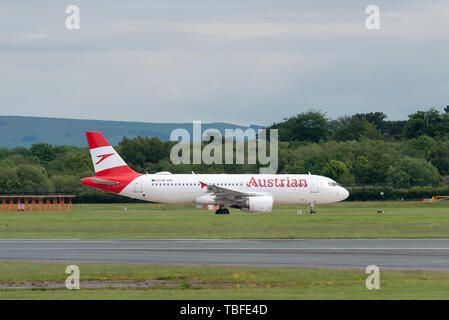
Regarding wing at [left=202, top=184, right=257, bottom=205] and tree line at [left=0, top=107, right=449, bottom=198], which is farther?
tree line at [left=0, top=107, right=449, bottom=198]

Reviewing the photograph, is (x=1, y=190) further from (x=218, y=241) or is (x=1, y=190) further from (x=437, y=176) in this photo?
(x=218, y=241)

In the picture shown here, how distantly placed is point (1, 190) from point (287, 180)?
38.0 m

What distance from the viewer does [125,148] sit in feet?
348

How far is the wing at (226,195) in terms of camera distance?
59.5m

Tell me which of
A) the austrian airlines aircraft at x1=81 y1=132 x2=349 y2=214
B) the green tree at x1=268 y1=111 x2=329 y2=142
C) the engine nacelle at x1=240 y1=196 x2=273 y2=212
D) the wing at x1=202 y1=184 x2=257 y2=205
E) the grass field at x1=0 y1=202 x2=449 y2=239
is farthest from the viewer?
the green tree at x1=268 y1=111 x2=329 y2=142

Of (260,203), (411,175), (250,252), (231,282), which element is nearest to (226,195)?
(260,203)

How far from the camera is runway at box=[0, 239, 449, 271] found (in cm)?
2612

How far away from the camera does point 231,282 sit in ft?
69.9

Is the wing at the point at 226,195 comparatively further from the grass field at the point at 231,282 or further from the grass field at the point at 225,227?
the grass field at the point at 231,282

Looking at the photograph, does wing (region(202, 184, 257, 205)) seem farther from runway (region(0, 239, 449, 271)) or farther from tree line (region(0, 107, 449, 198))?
tree line (region(0, 107, 449, 198))

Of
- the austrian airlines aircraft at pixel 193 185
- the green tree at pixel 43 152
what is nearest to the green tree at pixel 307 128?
the green tree at pixel 43 152

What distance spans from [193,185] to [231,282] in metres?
40.7

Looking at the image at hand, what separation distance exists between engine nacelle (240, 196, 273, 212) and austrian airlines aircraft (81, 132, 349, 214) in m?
1.58

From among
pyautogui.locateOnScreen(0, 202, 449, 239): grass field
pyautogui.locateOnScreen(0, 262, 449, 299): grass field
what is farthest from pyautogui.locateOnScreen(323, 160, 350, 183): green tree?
pyautogui.locateOnScreen(0, 262, 449, 299): grass field
